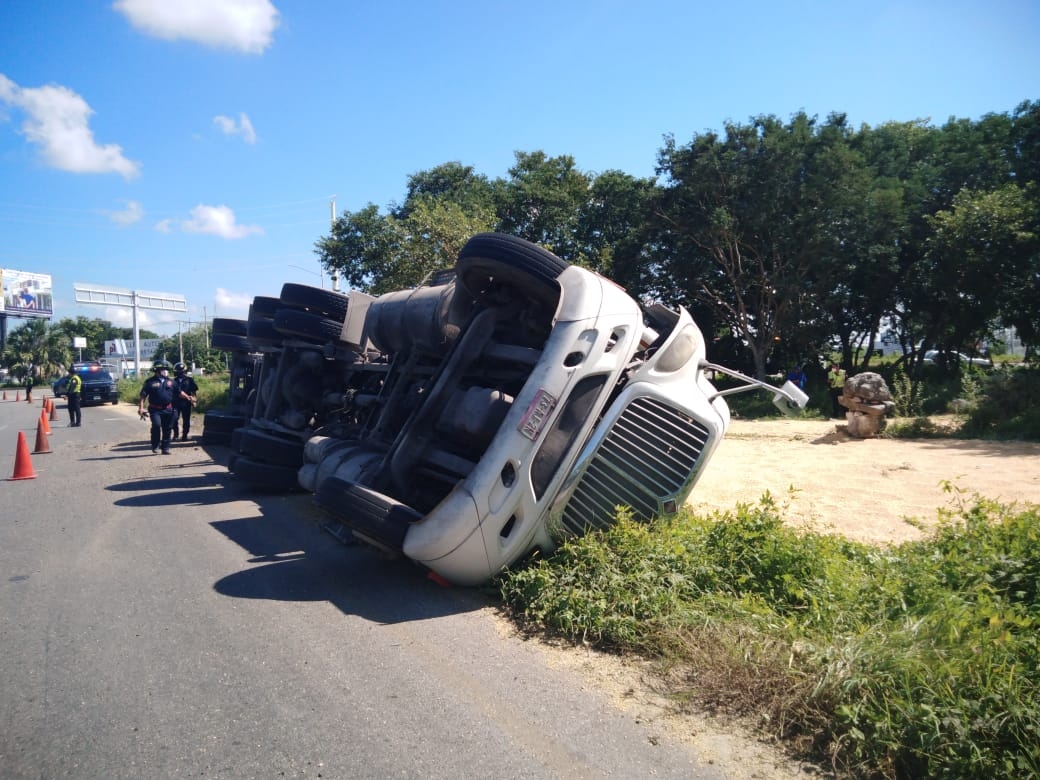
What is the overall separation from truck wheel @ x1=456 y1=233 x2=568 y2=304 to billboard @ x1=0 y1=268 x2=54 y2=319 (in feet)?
245

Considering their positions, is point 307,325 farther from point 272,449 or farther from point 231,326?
point 231,326

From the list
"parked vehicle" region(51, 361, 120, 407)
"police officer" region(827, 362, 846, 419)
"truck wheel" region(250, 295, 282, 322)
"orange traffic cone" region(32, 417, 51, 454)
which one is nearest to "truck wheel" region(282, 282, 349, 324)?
"truck wheel" region(250, 295, 282, 322)

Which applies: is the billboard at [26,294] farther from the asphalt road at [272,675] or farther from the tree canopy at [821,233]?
the asphalt road at [272,675]

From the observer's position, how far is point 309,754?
3033 mm

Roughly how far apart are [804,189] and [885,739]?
780 inches

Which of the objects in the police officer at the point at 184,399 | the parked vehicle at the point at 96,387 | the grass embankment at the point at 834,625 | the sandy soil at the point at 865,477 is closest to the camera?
the grass embankment at the point at 834,625

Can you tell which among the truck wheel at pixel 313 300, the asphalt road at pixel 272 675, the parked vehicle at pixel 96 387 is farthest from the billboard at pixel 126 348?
the asphalt road at pixel 272 675

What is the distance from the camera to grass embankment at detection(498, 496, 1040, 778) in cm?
282

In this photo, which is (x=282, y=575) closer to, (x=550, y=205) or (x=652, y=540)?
(x=652, y=540)

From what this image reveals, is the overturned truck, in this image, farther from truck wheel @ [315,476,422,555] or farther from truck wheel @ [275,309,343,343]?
truck wheel @ [275,309,343,343]

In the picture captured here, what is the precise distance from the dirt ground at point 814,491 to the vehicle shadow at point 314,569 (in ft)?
3.51

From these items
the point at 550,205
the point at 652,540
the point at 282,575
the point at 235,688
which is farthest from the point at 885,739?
the point at 550,205

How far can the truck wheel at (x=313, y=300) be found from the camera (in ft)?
28.4

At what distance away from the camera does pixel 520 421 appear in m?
4.66
